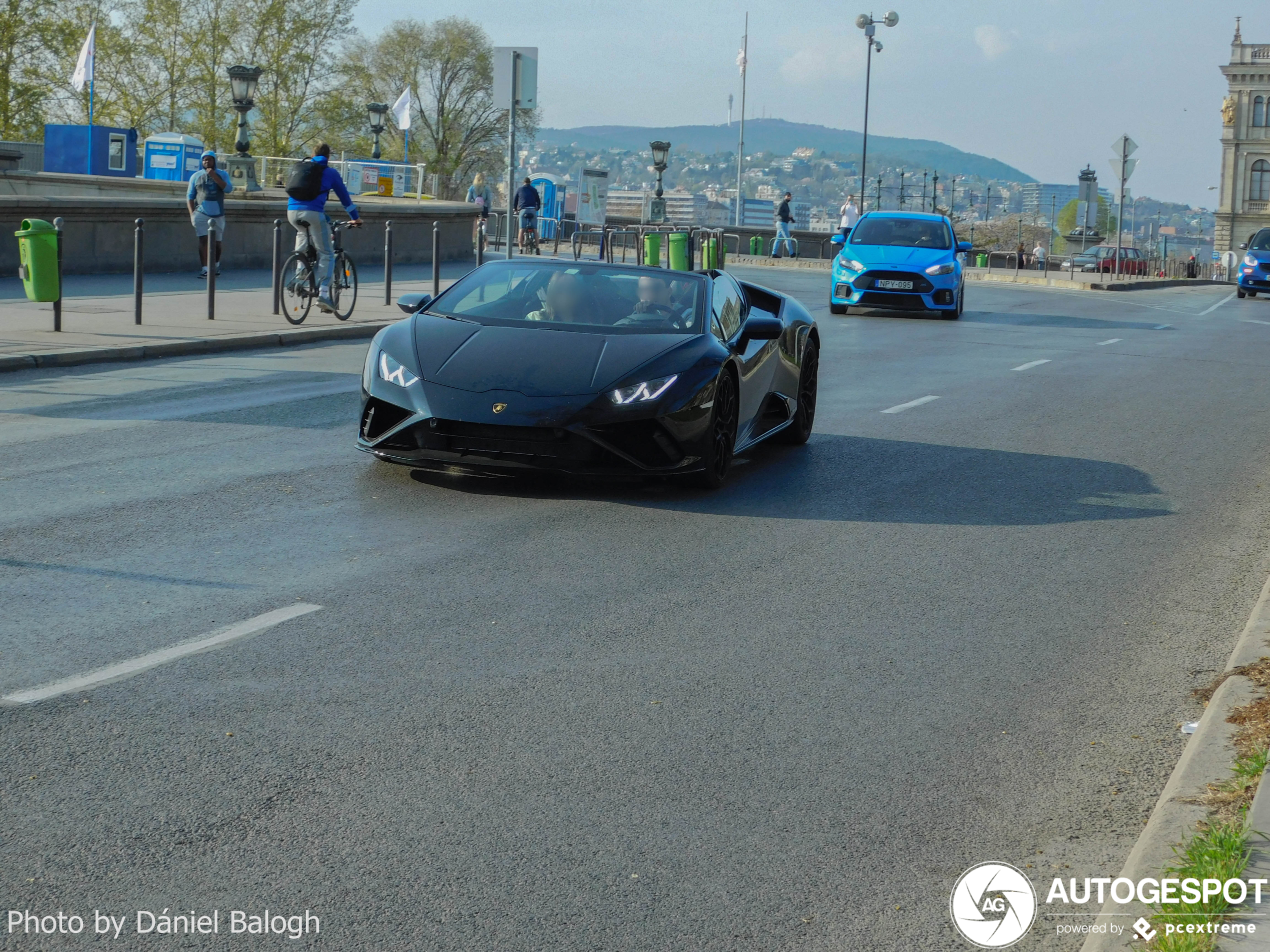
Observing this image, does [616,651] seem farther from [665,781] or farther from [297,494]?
[297,494]

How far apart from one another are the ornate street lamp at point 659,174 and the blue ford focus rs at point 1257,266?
16557 mm

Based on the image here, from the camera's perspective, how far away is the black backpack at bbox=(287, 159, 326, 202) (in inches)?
687

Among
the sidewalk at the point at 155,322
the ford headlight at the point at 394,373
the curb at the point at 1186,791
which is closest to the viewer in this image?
the curb at the point at 1186,791

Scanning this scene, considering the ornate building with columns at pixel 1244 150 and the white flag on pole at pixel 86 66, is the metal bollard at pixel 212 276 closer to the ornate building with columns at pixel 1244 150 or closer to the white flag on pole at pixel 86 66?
the white flag on pole at pixel 86 66

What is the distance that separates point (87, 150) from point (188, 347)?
3423 cm

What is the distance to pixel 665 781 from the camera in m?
4.36

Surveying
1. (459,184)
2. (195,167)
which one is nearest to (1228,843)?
(195,167)

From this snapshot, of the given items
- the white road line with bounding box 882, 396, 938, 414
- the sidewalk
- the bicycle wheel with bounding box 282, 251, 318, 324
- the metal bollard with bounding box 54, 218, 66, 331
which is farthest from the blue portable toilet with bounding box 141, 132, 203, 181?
the white road line with bounding box 882, 396, 938, 414

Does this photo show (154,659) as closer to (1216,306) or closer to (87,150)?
(1216,306)

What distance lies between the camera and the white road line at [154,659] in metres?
4.81

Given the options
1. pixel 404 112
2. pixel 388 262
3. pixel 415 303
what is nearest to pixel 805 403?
pixel 415 303

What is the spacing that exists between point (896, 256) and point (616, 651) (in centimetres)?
2115

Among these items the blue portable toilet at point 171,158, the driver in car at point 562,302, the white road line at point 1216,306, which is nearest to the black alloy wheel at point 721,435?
the driver in car at point 562,302

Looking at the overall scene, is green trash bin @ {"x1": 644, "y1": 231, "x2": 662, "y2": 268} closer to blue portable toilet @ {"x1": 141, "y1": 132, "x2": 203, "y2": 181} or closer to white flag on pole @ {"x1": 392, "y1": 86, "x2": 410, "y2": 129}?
blue portable toilet @ {"x1": 141, "y1": 132, "x2": 203, "y2": 181}
